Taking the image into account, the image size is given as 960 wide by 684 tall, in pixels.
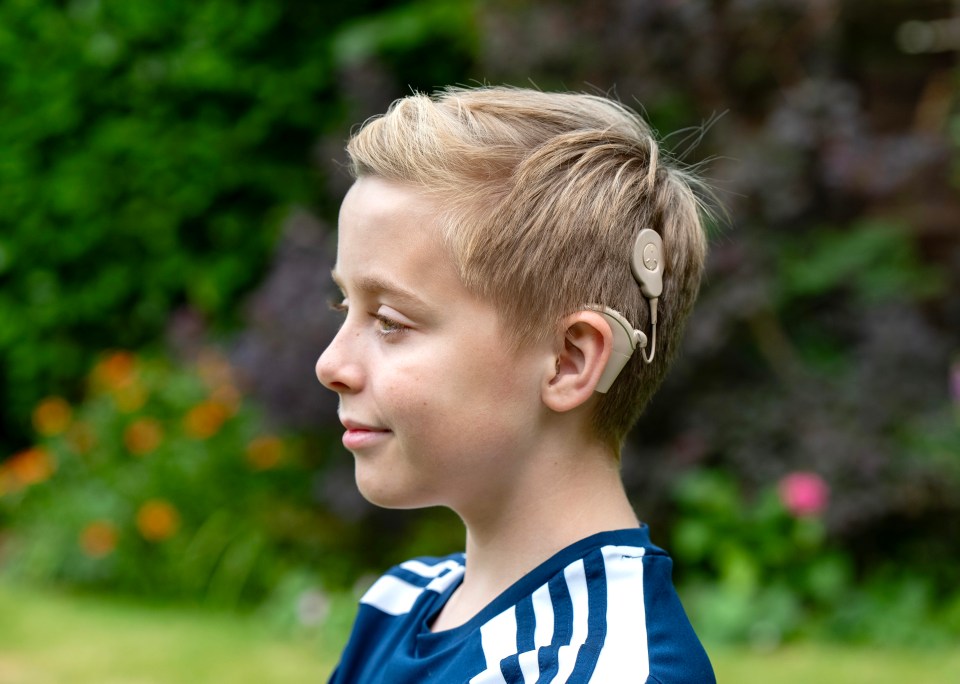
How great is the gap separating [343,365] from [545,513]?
0.35m

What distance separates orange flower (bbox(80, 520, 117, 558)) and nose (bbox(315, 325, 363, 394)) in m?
4.14

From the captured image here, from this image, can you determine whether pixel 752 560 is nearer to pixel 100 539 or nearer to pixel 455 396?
pixel 100 539

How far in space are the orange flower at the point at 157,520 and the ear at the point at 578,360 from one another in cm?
411

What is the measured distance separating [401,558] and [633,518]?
3583mm

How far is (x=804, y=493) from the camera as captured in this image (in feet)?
13.7

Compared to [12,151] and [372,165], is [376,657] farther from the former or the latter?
[12,151]

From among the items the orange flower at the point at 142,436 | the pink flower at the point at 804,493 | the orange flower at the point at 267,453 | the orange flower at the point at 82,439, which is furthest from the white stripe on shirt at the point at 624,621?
the orange flower at the point at 82,439

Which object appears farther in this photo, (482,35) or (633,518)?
(482,35)

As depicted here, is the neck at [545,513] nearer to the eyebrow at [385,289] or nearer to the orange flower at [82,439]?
the eyebrow at [385,289]

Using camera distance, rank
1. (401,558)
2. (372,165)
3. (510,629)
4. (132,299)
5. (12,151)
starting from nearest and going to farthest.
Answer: (510,629)
(372,165)
(401,558)
(12,151)
(132,299)

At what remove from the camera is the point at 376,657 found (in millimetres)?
1730

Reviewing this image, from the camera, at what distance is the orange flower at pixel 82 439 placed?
5859 millimetres

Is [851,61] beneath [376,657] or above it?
above

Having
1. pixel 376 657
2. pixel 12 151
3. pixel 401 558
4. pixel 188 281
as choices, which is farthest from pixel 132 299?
pixel 376 657
